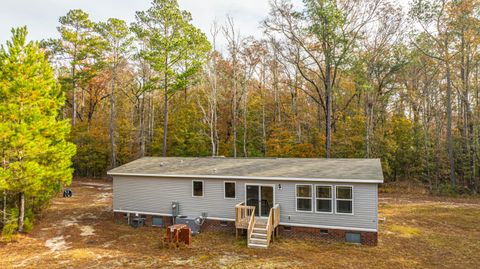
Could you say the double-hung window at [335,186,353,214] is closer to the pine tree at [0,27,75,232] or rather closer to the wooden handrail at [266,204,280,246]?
the wooden handrail at [266,204,280,246]

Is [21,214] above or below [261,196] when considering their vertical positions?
below

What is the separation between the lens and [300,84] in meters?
29.0

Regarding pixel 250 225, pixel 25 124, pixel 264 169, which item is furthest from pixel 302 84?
pixel 25 124

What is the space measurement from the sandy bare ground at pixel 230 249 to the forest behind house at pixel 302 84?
31.5ft

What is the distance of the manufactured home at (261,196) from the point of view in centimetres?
1142

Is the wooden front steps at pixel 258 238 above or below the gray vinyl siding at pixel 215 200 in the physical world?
below

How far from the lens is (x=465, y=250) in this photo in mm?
10578

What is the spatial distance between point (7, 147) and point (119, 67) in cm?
1885

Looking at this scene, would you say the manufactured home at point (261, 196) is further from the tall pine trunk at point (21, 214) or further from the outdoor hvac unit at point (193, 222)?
the tall pine trunk at point (21, 214)

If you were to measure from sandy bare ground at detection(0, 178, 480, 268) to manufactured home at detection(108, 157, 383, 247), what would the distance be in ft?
2.05

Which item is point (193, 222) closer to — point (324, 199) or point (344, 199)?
point (324, 199)

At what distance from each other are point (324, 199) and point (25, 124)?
11.8 metres

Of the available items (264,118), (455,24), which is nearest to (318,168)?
(264,118)

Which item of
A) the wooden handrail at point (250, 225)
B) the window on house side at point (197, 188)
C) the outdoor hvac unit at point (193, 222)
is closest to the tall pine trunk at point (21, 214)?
the outdoor hvac unit at point (193, 222)
